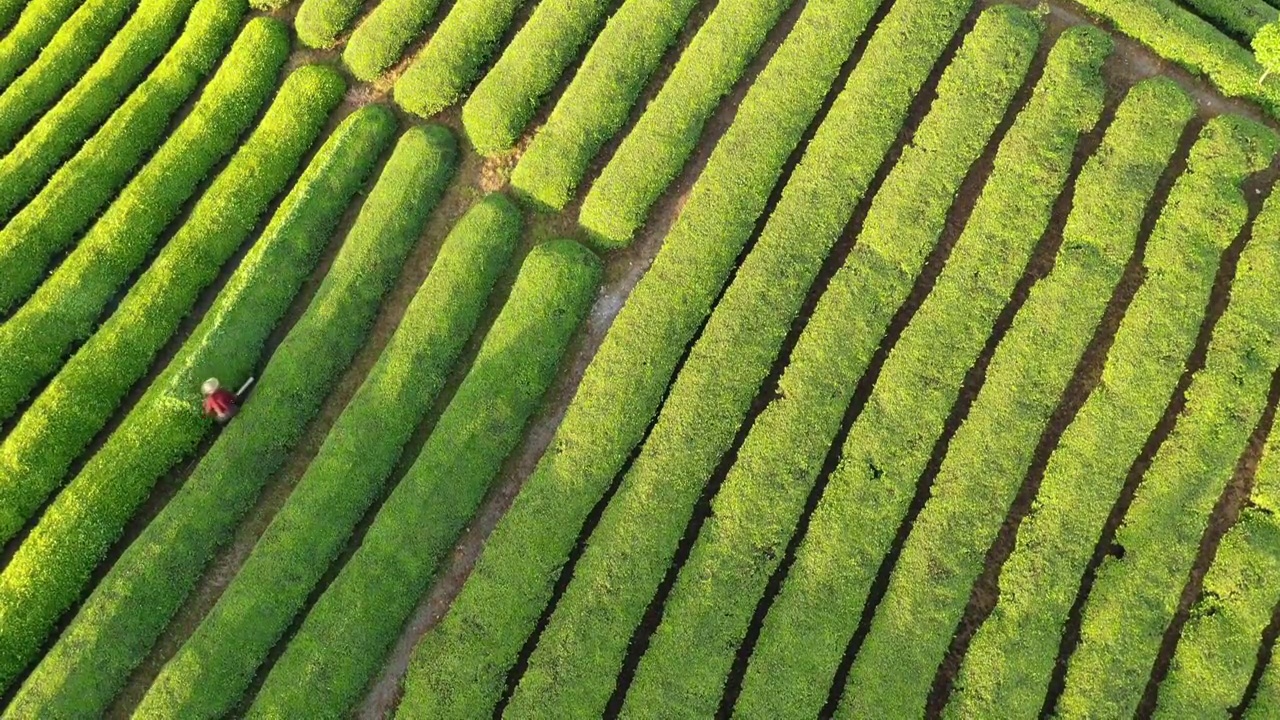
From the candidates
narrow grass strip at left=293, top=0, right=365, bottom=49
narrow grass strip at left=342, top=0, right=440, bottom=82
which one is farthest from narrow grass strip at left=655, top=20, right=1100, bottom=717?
narrow grass strip at left=293, top=0, right=365, bottom=49

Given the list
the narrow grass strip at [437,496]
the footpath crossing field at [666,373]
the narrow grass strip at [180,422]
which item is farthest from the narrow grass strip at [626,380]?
the narrow grass strip at [180,422]

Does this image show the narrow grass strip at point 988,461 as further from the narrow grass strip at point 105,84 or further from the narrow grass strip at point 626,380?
the narrow grass strip at point 105,84

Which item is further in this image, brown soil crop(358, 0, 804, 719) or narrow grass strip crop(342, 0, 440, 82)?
narrow grass strip crop(342, 0, 440, 82)

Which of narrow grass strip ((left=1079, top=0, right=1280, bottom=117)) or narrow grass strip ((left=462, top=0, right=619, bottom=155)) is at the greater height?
narrow grass strip ((left=1079, top=0, right=1280, bottom=117))

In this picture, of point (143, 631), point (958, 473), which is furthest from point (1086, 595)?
point (143, 631)

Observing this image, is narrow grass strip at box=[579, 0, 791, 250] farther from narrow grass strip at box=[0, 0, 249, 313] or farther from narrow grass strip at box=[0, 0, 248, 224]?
narrow grass strip at box=[0, 0, 248, 224]

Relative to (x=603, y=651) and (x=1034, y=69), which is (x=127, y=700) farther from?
(x=1034, y=69)
